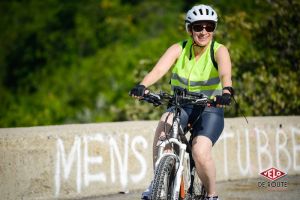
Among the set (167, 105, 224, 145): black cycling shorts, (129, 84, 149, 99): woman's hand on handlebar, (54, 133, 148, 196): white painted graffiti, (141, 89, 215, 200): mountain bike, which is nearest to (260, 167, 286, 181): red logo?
(54, 133, 148, 196): white painted graffiti

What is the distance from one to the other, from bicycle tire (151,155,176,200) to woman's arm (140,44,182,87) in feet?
2.86

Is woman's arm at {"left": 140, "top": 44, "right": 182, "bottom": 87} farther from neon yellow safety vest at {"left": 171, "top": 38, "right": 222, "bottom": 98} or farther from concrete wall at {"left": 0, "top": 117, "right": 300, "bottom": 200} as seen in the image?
concrete wall at {"left": 0, "top": 117, "right": 300, "bottom": 200}

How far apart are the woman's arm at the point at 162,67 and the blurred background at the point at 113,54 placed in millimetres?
4486

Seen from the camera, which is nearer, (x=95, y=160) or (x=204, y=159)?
(x=204, y=159)

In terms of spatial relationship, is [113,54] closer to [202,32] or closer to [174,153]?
[202,32]

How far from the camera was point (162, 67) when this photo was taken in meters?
6.45

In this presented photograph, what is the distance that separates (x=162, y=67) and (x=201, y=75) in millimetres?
346

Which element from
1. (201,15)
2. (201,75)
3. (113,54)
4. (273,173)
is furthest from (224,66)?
(113,54)

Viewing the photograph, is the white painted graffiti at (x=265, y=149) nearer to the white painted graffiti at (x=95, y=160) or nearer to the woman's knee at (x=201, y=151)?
the white painted graffiti at (x=95, y=160)

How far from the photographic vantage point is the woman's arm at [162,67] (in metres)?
6.41

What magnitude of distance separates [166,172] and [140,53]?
53.7 ft

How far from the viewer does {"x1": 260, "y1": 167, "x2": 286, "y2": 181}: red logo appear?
9547 mm

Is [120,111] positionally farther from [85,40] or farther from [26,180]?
[85,40]

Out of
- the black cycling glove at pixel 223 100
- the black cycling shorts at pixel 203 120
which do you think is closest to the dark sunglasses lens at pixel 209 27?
the black cycling shorts at pixel 203 120
